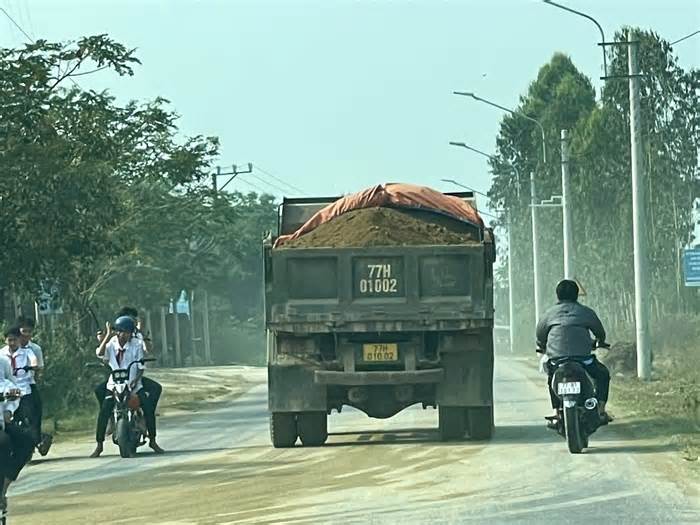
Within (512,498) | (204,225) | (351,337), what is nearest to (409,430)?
(351,337)

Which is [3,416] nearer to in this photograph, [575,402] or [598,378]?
[575,402]

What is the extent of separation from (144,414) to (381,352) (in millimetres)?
3135

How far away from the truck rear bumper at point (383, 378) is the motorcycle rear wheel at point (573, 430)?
240cm

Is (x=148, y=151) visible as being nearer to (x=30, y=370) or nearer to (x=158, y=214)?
(x=158, y=214)

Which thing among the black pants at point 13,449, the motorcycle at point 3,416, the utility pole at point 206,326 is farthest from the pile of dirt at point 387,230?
the utility pole at point 206,326

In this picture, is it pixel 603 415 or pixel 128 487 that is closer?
pixel 128 487

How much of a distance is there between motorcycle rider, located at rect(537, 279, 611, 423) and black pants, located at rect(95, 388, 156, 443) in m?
5.12

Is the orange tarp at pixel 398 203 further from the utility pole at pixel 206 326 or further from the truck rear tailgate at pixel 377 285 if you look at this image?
the utility pole at pixel 206 326

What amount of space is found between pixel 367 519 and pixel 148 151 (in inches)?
1143

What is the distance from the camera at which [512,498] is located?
46.6ft

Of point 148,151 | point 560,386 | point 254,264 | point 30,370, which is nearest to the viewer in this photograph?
A: point 560,386

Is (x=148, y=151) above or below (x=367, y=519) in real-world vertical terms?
above

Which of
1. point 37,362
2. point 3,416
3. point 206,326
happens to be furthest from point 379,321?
point 206,326

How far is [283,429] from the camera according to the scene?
811 inches
